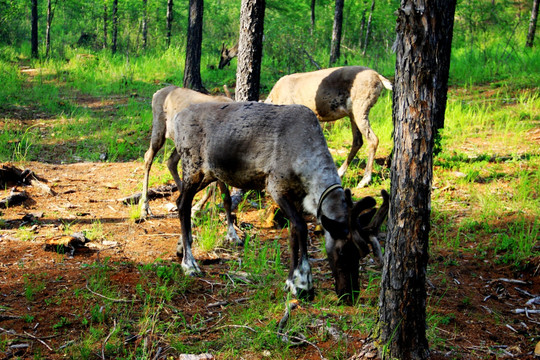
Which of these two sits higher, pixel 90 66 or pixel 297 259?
pixel 90 66

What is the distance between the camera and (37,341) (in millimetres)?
4238

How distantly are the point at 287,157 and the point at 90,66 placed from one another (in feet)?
53.1

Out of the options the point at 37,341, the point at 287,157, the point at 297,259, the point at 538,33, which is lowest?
the point at 37,341

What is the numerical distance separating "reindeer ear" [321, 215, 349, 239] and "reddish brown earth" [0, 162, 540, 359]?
770 mm

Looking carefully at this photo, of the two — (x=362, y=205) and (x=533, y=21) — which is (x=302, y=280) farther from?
(x=533, y=21)

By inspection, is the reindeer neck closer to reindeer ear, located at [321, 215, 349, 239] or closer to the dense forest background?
reindeer ear, located at [321, 215, 349, 239]

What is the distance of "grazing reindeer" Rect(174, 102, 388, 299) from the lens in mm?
5090

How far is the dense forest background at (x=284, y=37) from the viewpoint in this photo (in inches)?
648

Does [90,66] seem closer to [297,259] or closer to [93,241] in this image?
[93,241]

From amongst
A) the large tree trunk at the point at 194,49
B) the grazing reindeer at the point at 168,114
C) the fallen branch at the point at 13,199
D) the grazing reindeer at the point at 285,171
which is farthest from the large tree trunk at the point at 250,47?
the large tree trunk at the point at 194,49

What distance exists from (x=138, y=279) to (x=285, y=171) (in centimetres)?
203

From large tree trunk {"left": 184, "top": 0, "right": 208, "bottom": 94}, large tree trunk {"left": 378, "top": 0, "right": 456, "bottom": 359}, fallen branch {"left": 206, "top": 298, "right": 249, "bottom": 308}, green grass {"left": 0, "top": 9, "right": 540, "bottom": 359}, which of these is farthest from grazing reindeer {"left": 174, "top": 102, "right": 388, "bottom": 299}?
large tree trunk {"left": 184, "top": 0, "right": 208, "bottom": 94}

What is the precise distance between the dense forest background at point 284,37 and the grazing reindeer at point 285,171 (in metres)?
4.56

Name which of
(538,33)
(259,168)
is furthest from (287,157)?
(538,33)
